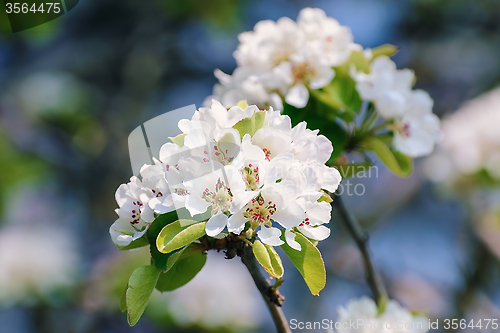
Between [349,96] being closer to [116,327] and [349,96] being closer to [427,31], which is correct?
[116,327]

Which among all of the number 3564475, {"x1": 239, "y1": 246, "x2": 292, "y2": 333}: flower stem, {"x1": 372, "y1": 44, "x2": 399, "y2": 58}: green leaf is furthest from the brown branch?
the number 3564475

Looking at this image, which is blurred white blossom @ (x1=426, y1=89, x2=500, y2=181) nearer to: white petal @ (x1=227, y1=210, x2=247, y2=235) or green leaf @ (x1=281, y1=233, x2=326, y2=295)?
green leaf @ (x1=281, y1=233, x2=326, y2=295)

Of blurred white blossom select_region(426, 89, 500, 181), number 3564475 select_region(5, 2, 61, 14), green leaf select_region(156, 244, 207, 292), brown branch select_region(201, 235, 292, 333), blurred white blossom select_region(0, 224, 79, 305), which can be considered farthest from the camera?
blurred white blossom select_region(0, 224, 79, 305)

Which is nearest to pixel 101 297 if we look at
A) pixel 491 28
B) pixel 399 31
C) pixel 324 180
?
pixel 324 180

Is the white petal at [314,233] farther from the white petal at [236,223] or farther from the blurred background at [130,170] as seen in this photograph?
the blurred background at [130,170]

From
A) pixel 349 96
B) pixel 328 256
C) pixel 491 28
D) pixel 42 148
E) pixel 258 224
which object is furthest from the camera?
pixel 491 28

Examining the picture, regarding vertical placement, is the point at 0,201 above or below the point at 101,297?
above

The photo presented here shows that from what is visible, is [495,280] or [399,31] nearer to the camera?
[495,280]
